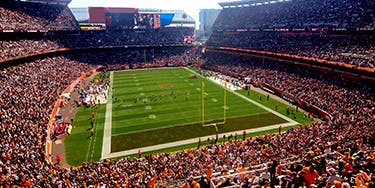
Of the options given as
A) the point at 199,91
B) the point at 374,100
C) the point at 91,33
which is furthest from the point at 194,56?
the point at 374,100

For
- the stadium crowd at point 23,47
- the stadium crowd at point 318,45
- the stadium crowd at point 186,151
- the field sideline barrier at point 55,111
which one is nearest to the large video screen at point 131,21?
the stadium crowd at point 23,47

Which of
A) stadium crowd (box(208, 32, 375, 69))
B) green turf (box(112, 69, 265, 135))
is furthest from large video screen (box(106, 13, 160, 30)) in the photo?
green turf (box(112, 69, 265, 135))

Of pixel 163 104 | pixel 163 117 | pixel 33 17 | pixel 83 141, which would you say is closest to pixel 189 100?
pixel 163 104

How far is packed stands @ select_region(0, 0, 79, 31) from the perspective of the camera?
1705 inches

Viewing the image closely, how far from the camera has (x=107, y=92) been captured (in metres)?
40.3

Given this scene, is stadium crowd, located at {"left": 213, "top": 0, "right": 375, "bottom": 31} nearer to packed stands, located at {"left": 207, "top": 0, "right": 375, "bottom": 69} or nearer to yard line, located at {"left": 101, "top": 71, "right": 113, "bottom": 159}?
packed stands, located at {"left": 207, "top": 0, "right": 375, "bottom": 69}

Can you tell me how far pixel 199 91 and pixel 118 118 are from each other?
48.7 feet

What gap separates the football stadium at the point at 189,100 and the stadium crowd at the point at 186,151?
13 centimetres

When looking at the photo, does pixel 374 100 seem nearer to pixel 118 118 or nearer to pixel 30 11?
pixel 118 118

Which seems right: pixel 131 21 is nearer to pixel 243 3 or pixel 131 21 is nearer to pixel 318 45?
pixel 243 3

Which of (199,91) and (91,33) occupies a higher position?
(91,33)

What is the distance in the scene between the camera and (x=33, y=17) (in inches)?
2051

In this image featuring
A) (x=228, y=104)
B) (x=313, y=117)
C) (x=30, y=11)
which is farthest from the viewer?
(x=30, y=11)

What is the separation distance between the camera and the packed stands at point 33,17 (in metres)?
43.3
